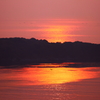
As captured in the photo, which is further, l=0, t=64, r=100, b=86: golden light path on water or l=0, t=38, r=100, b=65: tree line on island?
l=0, t=38, r=100, b=65: tree line on island

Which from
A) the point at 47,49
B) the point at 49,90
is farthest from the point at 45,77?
the point at 47,49

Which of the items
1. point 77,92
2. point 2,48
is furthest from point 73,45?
point 77,92

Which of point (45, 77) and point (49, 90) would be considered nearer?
point (49, 90)

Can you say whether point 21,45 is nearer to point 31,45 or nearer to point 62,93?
point 31,45

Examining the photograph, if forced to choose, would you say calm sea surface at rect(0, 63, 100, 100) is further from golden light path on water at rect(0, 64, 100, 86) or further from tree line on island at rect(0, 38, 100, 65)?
tree line on island at rect(0, 38, 100, 65)

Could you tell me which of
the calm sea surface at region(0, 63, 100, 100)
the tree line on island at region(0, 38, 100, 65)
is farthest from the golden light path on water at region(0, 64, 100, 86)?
the tree line on island at region(0, 38, 100, 65)

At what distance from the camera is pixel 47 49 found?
81188 millimetres

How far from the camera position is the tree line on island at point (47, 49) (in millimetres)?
72188

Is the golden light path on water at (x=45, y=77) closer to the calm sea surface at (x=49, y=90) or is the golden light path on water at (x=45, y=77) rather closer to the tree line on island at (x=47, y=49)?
the calm sea surface at (x=49, y=90)

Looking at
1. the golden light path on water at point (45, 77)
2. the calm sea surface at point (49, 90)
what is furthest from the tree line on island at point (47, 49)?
the calm sea surface at point (49, 90)

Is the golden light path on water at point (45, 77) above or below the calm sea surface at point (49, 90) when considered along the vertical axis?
above

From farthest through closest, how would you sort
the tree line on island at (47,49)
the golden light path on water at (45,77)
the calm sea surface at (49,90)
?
the tree line on island at (47,49) → the golden light path on water at (45,77) → the calm sea surface at (49,90)

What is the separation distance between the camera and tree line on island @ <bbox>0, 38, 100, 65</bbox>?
2842 inches

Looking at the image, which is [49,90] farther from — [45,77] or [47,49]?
[47,49]
